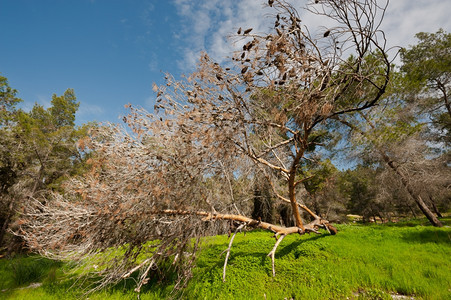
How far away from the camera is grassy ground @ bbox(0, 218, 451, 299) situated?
4.36 m

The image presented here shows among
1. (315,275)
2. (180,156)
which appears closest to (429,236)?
(315,275)

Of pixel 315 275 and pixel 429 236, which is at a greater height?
pixel 429 236

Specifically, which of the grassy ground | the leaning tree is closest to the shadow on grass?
the grassy ground

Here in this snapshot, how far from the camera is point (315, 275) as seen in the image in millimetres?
5035

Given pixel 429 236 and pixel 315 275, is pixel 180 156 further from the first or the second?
pixel 429 236

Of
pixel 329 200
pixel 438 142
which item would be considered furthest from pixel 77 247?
pixel 329 200

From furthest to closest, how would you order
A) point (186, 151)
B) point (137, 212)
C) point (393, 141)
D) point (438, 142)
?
point (438, 142) < point (393, 141) < point (186, 151) < point (137, 212)

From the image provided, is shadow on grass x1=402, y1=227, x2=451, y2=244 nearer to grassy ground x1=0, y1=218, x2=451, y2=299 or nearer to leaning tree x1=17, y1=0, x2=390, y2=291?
grassy ground x1=0, y1=218, x2=451, y2=299

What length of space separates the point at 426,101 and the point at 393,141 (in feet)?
16.9

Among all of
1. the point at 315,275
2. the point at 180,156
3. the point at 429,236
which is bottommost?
the point at 315,275

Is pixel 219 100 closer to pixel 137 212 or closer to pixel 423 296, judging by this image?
pixel 137 212

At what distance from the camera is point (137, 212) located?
4211 mm

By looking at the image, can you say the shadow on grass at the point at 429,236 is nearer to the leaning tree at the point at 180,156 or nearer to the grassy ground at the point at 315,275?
the grassy ground at the point at 315,275

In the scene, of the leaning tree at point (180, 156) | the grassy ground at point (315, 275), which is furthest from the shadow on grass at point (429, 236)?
the leaning tree at point (180, 156)
